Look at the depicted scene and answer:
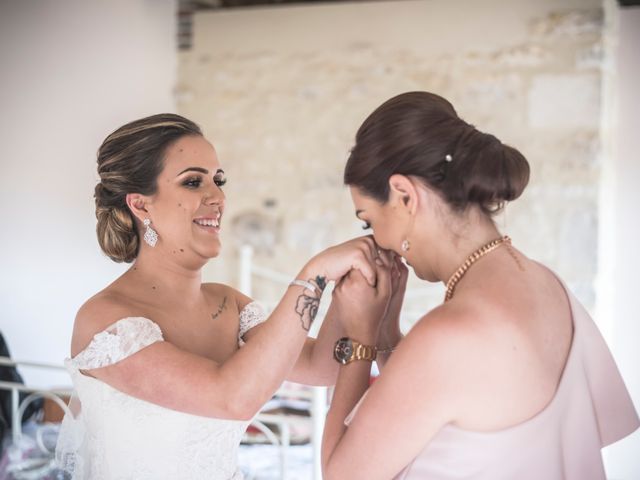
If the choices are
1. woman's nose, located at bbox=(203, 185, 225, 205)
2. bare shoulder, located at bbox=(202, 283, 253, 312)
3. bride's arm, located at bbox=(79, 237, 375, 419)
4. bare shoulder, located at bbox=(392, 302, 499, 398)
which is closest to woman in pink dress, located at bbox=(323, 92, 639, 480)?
bare shoulder, located at bbox=(392, 302, 499, 398)

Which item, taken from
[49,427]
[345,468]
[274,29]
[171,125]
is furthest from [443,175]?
[274,29]

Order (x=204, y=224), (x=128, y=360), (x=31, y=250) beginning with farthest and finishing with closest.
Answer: (x=31, y=250) < (x=204, y=224) < (x=128, y=360)

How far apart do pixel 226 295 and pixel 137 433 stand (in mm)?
440

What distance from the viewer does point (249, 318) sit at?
1878 millimetres

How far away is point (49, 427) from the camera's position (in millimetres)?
3730

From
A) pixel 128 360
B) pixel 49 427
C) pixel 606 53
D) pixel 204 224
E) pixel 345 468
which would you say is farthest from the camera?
pixel 606 53

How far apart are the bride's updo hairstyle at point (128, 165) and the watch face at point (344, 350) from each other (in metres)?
0.55

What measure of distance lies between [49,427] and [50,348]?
1.27 metres

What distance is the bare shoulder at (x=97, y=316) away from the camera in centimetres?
154

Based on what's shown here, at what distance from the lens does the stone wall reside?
14.4 feet

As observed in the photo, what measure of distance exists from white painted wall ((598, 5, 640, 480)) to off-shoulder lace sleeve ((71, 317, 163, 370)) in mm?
3543

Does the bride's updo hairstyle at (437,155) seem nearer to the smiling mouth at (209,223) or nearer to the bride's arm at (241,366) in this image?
the bride's arm at (241,366)

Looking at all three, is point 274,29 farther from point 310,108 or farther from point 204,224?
point 204,224

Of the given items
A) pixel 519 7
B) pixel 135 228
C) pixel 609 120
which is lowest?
pixel 135 228
